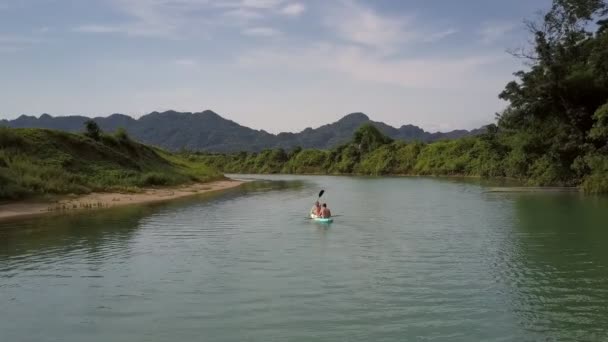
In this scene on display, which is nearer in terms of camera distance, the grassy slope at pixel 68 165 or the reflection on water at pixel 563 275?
the reflection on water at pixel 563 275

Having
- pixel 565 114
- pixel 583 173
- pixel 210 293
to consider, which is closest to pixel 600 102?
pixel 565 114

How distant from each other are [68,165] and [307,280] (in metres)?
47.9

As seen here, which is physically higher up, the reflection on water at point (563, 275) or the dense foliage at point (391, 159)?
the dense foliage at point (391, 159)

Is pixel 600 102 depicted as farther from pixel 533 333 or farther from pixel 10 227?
pixel 10 227

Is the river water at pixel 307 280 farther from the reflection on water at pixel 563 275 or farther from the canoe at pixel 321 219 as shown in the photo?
the canoe at pixel 321 219

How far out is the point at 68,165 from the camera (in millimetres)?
58188

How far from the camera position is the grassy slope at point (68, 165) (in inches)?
1812

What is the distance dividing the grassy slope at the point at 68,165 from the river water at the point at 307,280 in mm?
13609

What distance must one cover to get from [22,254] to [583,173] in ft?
182

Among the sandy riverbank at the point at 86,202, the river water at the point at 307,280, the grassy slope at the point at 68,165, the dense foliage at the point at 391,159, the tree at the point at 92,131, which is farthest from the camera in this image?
the dense foliage at the point at 391,159

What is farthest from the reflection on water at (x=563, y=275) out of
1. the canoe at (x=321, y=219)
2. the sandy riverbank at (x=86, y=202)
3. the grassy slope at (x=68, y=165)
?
the grassy slope at (x=68, y=165)

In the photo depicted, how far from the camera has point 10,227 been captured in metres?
32.2

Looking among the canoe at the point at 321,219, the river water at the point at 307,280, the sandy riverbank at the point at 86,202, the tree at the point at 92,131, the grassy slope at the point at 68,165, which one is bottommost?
the river water at the point at 307,280

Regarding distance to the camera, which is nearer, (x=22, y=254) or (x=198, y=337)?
(x=198, y=337)
